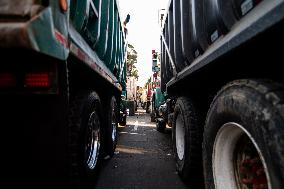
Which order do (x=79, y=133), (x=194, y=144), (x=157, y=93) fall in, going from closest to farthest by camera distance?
(x=79, y=133)
(x=194, y=144)
(x=157, y=93)

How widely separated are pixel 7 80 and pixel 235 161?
1.72m

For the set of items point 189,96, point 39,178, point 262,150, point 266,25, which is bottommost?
point 39,178

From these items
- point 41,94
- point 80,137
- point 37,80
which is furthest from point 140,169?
point 37,80

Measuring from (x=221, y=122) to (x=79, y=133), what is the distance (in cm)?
132

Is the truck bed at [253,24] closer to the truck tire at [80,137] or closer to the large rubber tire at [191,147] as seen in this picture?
the truck tire at [80,137]

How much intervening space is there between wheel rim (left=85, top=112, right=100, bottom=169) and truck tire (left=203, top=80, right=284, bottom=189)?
4.84ft

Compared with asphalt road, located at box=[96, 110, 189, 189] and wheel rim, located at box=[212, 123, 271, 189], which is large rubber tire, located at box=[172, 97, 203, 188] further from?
wheel rim, located at box=[212, 123, 271, 189]

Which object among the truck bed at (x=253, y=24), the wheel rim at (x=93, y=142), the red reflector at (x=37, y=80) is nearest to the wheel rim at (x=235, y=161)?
the truck bed at (x=253, y=24)

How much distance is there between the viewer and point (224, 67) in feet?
8.52

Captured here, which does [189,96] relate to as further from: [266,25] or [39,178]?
[266,25]

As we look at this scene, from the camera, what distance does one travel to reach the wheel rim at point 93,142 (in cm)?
352

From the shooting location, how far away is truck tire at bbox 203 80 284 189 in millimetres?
1458

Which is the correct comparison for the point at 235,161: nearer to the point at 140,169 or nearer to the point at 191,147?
the point at 191,147

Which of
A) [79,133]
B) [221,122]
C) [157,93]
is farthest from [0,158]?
[157,93]
